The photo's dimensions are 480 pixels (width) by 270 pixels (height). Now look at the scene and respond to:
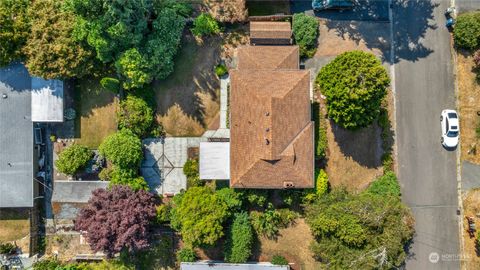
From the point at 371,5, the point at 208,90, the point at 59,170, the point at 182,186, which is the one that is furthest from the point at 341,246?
the point at 59,170

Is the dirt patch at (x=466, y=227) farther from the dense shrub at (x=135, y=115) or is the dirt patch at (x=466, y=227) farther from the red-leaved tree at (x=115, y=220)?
the dense shrub at (x=135, y=115)

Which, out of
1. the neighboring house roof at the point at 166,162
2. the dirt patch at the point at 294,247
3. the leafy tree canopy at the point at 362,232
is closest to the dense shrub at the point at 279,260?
the dirt patch at the point at 294,247

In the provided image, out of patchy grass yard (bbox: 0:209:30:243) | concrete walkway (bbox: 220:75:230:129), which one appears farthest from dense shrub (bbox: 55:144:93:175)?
concrete walkway (bbox: 220:75:230:129)

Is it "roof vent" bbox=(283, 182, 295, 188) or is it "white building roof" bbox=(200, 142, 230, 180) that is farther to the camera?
"white building roof" bbox=(200, 142, 230, 180)

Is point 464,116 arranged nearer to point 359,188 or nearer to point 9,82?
point 359,188

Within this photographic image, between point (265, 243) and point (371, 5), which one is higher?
point (371, 5)

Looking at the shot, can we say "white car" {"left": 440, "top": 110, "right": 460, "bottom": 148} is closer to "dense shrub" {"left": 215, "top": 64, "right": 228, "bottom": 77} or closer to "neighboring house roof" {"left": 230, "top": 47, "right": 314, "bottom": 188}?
"neighboring house roof" {"left": 230, "top": 47, "right": 314, "bottom": 188}
